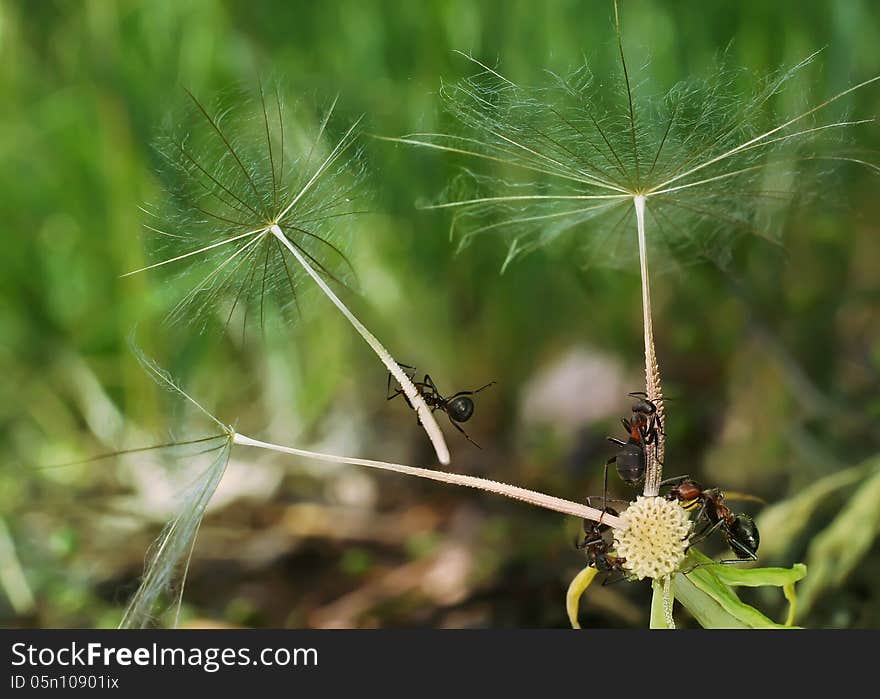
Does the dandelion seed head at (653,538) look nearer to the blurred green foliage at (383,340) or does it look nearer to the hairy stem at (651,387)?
the hairy stem at (651,387)

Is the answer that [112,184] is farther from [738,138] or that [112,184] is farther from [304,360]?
[738,138]

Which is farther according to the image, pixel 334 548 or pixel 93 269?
pixel 93 269

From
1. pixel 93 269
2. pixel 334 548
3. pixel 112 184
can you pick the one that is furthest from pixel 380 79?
pixel 334 548

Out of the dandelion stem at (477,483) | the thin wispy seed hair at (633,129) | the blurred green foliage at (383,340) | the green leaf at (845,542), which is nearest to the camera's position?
the dandelion stem at (477,483)

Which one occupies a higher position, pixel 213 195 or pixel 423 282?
pixel 423 282

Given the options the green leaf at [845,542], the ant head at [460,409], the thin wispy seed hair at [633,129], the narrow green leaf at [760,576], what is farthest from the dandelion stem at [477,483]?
the green leaf at [845,542]

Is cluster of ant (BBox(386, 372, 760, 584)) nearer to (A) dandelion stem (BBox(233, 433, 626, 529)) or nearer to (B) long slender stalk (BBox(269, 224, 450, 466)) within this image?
(A) dandelion stem (BBox(233, 433, 626, 529))

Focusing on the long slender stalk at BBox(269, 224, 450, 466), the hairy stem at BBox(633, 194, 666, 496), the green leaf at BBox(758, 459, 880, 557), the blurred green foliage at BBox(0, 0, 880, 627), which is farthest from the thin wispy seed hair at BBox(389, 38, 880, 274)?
the blurred green foliage at BBox(0, 0, 880, 627)
